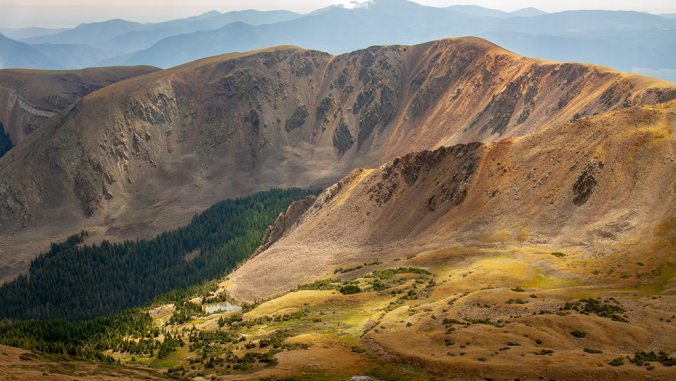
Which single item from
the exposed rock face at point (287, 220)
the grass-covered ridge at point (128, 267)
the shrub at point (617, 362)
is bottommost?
the grass-covered ridge at point (128, 267)

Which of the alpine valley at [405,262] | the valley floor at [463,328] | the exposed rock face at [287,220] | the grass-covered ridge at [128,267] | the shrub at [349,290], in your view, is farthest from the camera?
the grass-covered ridge at [128,267]

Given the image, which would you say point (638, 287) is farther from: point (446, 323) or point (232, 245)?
point (232, 245)

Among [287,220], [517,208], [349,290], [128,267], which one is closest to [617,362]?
[349,290]

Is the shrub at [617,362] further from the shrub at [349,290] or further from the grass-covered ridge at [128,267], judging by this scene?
the grass-covered ridge at [128,267]

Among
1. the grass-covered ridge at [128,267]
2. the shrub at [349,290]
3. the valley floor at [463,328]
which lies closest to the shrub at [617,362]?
the valley floor at [463,328]

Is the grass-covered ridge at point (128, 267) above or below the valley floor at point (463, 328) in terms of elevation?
below

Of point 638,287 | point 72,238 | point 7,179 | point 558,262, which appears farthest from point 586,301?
point 7,179
